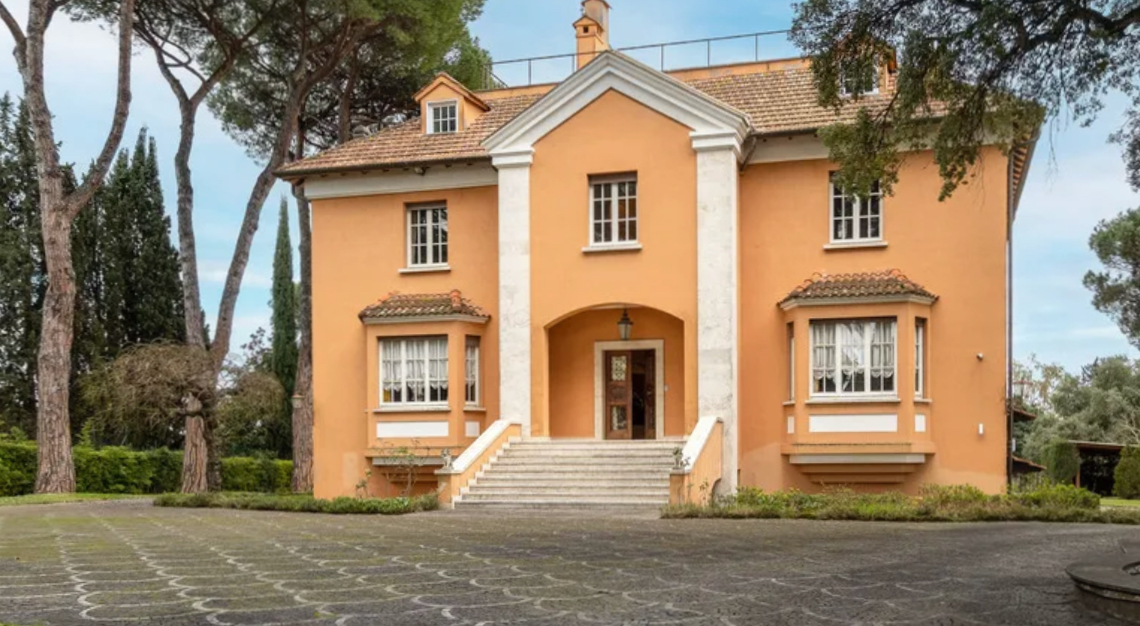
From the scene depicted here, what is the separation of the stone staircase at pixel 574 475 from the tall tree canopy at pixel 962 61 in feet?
22.7

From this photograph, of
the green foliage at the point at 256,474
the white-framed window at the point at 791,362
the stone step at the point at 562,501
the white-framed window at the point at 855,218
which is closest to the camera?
the stone step at the point at 562,501

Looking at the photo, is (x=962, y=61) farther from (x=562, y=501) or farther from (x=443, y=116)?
(x=443, y=116)

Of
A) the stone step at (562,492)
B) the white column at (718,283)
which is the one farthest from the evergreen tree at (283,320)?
the white column at (718,283)

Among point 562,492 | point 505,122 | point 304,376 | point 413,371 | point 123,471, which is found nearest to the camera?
point 562,492

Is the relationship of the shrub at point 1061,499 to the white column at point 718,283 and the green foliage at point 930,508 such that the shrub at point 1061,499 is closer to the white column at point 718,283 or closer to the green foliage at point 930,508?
the green foliage at point 930,508

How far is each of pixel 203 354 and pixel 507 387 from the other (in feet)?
20.1

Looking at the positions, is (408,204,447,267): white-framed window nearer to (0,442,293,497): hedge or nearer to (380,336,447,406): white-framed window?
(380,336,447,406): white-framed window

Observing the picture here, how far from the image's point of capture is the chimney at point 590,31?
2744 centimetres

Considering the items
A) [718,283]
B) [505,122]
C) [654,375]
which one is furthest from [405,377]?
[718,283]

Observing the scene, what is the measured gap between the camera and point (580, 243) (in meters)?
22.7

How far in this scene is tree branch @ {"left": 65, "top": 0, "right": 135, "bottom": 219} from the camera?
26.6 meters

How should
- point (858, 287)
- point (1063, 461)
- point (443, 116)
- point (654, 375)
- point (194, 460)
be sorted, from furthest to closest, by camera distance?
1. point (1063, 461)
2. point (194, 460)
3. point (443, 116)
4. point (654, 375)
5. point (858, 287)

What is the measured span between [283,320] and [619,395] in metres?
24.6

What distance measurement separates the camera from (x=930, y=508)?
16938 mm
